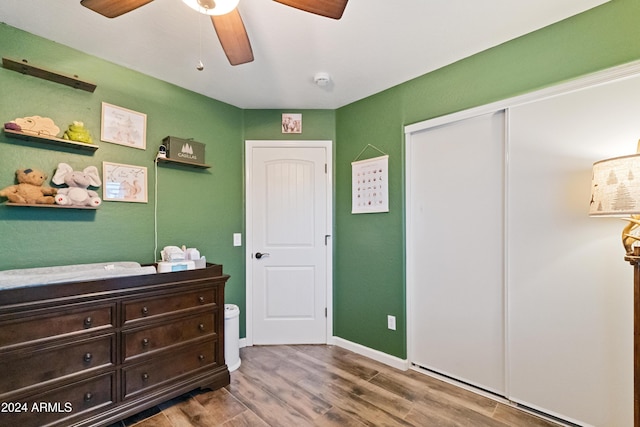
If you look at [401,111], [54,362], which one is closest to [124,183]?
[54,362]

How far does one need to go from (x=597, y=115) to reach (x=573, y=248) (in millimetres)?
754

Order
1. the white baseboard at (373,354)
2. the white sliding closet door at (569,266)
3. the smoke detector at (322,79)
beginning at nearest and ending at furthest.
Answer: the white sliding closet door at (569,266), the smoke detector at (322,79), the white baseboard at (373,354)

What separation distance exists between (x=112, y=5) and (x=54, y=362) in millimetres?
1762

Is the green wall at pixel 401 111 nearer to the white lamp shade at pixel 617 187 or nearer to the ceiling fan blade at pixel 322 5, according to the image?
the white lamp shade at pixel 617 187

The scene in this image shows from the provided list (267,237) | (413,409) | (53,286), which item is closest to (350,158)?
(267,237)

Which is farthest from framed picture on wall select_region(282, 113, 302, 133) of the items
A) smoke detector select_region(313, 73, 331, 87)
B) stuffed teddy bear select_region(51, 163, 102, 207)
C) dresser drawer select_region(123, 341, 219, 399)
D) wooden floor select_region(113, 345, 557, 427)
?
wooden floor select_region(113, 345, 557, 427)

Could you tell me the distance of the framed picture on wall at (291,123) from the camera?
10.2 ft

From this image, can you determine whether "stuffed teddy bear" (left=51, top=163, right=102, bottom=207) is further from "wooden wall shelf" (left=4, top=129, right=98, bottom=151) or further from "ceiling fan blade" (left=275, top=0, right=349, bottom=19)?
"ceiling fan blade" (left=275, top=0, right=349, bottom=19)

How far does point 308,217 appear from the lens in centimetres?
313

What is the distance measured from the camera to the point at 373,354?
9.05ft

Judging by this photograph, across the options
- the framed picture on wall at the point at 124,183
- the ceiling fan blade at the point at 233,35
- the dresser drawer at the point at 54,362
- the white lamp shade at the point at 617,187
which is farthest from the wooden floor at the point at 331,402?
the ceiling fan blade at the point at 233,35

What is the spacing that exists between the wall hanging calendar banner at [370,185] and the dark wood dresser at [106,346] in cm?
139

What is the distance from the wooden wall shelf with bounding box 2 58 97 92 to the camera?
1.79 m

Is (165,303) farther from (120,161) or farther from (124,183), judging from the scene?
(120,161)
